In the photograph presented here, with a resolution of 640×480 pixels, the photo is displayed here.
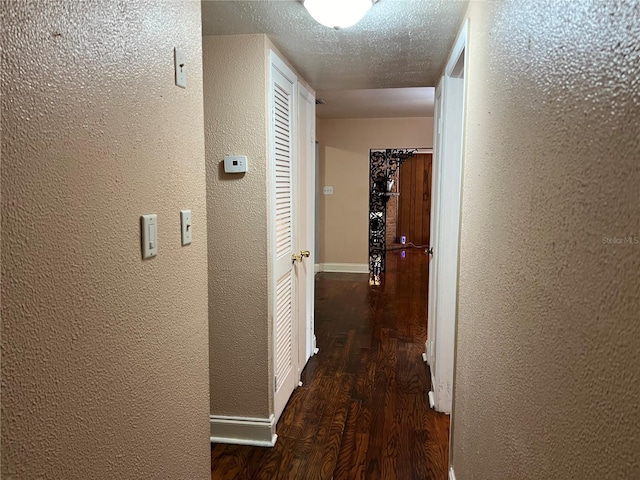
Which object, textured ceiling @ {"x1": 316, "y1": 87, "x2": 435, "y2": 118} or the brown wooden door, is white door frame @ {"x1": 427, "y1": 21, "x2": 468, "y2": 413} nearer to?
textured ceiling @ {"x1": 316, "y1": 87, "x2": 435, "y2": 118}

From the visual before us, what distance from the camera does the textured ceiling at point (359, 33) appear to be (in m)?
1.88

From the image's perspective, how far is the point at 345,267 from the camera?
7.02 meters

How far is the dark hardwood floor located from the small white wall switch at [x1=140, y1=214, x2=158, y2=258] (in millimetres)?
1433

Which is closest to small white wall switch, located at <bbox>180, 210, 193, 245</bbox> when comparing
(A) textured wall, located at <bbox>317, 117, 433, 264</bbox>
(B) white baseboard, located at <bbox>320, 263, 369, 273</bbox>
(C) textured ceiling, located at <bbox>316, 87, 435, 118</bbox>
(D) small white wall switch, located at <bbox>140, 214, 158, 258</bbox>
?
(D) small white wall switch, located at <bbox>140, 214, 158, 258</bbox>

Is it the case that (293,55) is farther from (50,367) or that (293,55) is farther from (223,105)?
(50,367)

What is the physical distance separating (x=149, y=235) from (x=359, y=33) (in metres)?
1.43

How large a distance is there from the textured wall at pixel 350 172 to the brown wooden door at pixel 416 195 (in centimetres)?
287

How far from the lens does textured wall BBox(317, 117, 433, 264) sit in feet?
22.0

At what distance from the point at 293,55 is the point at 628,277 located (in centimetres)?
225

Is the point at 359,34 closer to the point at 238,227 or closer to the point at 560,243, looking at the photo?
the point at 238,227

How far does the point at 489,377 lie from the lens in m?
1.33

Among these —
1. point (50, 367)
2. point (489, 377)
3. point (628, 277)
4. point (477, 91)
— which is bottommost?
point (489, 377)

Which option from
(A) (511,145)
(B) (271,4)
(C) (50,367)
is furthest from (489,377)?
(B) (271,4)

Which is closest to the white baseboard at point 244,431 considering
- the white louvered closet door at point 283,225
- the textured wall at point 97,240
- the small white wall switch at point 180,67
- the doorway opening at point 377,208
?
the white louvered closet door at point 283,225
